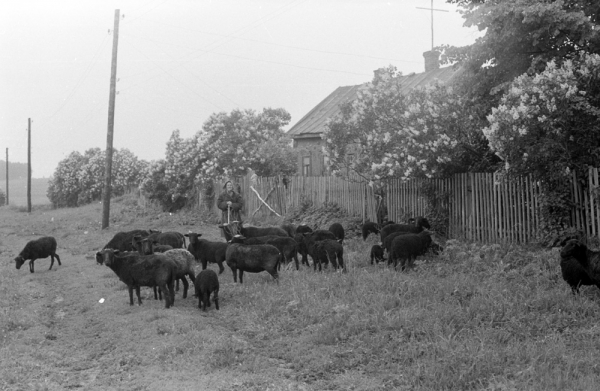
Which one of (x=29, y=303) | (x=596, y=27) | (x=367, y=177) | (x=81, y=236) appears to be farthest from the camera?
(x=81, y=236)

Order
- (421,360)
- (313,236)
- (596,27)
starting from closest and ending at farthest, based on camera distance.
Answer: (421,360) → (596,27) → (313,236)

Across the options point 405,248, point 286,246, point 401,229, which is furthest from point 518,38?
point 286,246

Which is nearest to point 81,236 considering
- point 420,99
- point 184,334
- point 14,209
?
point 420,99

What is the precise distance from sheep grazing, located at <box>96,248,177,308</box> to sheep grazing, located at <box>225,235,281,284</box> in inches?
59.7

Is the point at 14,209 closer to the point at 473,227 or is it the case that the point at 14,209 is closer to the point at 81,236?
the point at 81,236

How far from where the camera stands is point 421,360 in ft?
21.6

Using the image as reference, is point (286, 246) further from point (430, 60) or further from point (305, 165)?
point (430, 60)

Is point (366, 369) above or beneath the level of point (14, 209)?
beneath

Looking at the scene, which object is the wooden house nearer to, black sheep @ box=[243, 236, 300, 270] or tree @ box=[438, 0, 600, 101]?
tree @ box=[438, 0, 600, 101]

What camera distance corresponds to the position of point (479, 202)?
587 inches

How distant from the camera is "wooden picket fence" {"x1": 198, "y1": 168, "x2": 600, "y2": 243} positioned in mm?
12328

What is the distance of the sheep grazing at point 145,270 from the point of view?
10031 mm

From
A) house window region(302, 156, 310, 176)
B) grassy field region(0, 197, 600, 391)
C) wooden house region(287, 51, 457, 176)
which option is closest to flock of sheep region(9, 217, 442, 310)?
grassy field region(0, 197, 600, 391)

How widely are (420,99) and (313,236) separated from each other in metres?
5.24
